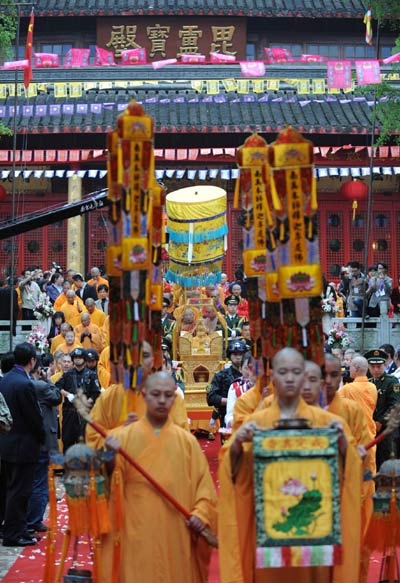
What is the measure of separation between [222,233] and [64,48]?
14.0 metres

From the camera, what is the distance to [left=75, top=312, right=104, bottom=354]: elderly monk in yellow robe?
15.0 meters

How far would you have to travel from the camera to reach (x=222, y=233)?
49.6ft

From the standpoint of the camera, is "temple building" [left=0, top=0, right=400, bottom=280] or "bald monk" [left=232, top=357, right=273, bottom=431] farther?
"temple building" [left=0, top=0, right=400, bottom=280]

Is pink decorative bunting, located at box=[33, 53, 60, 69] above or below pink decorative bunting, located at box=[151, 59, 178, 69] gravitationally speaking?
above

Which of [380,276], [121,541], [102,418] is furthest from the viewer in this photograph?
[380,276]

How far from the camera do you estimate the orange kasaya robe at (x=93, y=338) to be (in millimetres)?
15078

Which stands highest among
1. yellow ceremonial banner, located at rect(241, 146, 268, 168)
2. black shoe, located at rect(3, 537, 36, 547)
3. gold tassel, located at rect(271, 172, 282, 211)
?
yellow ceremonial banner, located at rect(241, 146, 268, 168)

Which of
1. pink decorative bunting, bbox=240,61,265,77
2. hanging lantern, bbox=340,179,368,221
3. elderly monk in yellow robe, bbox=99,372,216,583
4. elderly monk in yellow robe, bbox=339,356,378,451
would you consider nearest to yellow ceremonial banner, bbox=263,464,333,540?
elderly monk in yellow robe, bbox=99,372,216,583

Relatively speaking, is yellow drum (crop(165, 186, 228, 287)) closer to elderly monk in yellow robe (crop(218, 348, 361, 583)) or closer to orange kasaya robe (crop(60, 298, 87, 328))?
orange kasaya robe (crop(60, 298, 87, 328))

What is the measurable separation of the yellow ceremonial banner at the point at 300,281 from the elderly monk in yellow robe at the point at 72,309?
11047mm

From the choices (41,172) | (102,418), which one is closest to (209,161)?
(41,172)

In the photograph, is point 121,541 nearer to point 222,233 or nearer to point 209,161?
point 222,233

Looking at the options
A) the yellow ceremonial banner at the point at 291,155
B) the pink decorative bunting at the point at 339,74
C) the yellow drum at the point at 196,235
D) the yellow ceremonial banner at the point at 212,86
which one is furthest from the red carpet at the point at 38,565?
the yellow ceremonial banner at the point at 212,86

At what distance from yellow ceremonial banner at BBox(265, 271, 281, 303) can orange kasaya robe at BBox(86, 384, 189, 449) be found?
0.92 m
